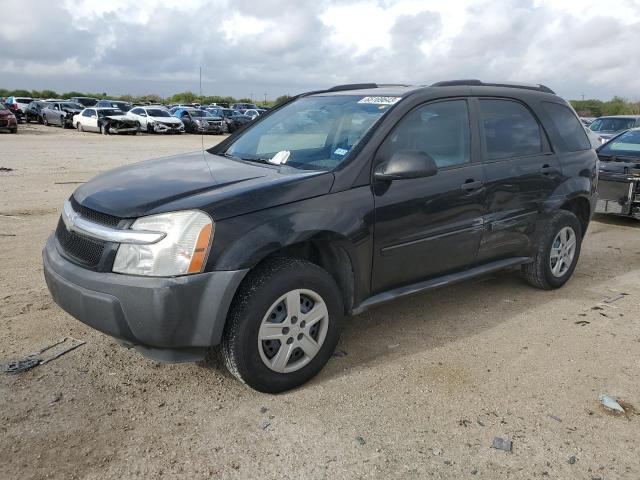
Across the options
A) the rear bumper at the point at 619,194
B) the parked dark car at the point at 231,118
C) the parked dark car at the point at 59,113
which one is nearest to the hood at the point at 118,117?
the parked dark car at the point at 59,113

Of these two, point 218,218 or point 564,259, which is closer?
point 218,218

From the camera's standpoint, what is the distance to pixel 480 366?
3.84m

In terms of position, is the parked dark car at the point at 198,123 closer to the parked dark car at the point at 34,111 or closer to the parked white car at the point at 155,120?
the parked white car at the point at 155,120

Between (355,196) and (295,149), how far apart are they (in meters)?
0.76

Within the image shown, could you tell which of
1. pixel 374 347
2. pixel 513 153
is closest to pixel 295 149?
pixel 374 347

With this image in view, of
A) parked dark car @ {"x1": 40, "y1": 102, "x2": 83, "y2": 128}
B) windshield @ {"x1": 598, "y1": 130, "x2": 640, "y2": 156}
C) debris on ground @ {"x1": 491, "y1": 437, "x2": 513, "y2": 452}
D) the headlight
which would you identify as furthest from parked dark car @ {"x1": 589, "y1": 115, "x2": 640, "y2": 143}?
parked dark car @ {"x1": 40, "y1": 102, "x2": 83, "y2": 128}

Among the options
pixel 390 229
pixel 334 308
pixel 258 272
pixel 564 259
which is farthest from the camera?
pixel 564 259

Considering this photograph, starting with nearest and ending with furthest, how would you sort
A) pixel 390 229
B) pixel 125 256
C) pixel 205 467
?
pixel 205 467 → pixel 125 256 → pixel 390 229

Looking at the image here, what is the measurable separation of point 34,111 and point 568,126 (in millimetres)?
38073

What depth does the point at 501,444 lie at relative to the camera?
2973 millimetres

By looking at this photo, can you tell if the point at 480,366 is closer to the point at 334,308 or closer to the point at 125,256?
the point at 334,308

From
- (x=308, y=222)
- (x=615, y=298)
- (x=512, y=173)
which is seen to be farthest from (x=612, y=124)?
(x=308, y=222)

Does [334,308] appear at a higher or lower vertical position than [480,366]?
higher

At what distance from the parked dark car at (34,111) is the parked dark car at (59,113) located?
1.83ft
